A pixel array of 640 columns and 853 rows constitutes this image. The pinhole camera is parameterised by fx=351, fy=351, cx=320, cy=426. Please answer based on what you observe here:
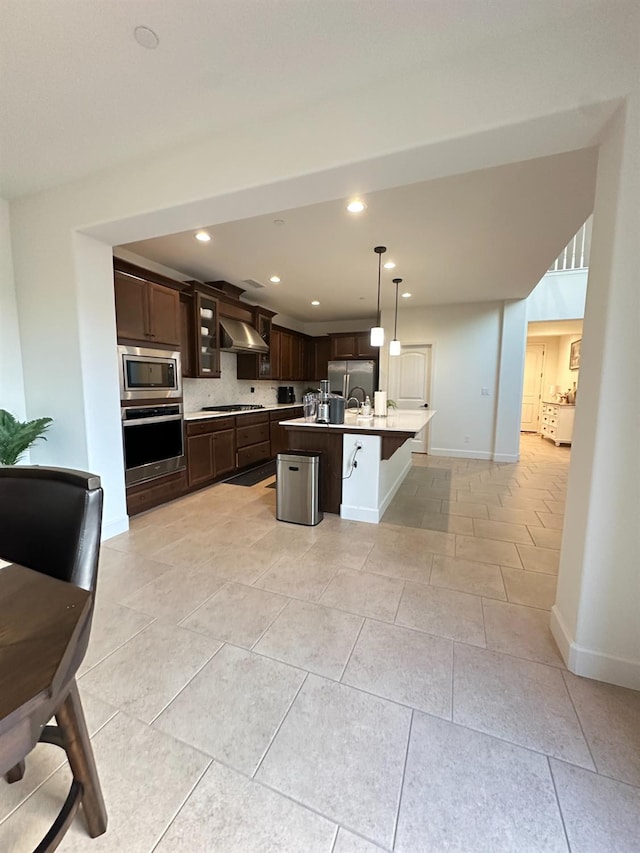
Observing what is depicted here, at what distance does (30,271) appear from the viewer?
9.10 ft

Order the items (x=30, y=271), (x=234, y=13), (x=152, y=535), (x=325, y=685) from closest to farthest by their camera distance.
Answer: (x=234, y=13)
(x=325, y=685)
(x=30, y=271)
(x=152, y=535)

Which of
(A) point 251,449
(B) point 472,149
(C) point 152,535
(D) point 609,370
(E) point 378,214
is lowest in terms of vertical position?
(C) point 152,535

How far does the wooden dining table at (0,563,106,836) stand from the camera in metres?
0.60

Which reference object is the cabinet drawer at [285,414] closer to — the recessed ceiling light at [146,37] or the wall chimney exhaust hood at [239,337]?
the wall chimney exhaust hood at [239,337]

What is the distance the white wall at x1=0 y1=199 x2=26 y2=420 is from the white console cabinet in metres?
8.18

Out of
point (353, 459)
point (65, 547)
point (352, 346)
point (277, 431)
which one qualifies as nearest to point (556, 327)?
point (352, 346)

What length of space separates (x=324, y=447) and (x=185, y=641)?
1.98m

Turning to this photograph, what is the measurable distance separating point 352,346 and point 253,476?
348 centimetres

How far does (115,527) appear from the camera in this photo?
299cm

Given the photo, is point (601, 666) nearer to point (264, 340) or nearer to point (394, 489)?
point (394, 489)

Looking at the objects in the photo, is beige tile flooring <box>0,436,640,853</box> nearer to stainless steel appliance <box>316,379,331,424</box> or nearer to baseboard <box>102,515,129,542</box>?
baseboard <box>102,515,129,542</box>

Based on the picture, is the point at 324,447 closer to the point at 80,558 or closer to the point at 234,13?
the point at 80,558

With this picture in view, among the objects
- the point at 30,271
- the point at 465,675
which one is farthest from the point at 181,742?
the point at 30,271

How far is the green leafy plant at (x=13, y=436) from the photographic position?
8.21 ft
